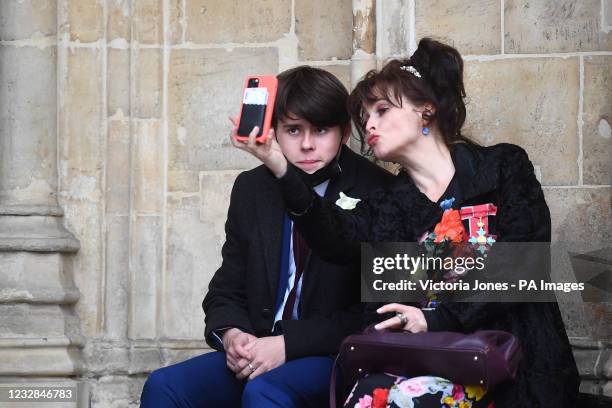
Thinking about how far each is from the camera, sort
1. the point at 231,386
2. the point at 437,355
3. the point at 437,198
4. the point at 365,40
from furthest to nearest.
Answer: the point at 365,40, the point at 231,386, the point at 437,198, the point at 437,355

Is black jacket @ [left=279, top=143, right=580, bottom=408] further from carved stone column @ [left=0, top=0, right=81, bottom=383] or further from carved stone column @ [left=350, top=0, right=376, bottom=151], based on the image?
carved stone column @ [left=0, top=0, right=81, bottom=383]

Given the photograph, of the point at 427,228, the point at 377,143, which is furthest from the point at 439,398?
the point at 377,143

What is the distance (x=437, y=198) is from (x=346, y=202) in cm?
30

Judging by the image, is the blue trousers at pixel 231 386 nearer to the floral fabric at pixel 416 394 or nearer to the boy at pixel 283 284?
the boy at pixel 283 284

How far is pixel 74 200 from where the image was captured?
4602mm

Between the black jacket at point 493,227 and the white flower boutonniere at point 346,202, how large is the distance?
30 millimetres

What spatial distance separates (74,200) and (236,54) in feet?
2.71

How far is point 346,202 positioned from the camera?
11.8ft

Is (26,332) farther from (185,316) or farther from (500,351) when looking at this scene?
(500,351)

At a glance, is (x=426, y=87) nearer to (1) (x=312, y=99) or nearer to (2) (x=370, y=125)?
(2) (x=370, y=125)

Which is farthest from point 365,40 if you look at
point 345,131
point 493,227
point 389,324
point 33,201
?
point 389,324

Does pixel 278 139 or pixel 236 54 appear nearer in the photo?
pixel 278 139

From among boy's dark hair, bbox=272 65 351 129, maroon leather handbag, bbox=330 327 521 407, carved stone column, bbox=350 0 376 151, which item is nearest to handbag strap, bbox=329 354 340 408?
maroon leather handbag, bbox=330 327 521 407

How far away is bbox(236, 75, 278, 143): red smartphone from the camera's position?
10.3 ft
